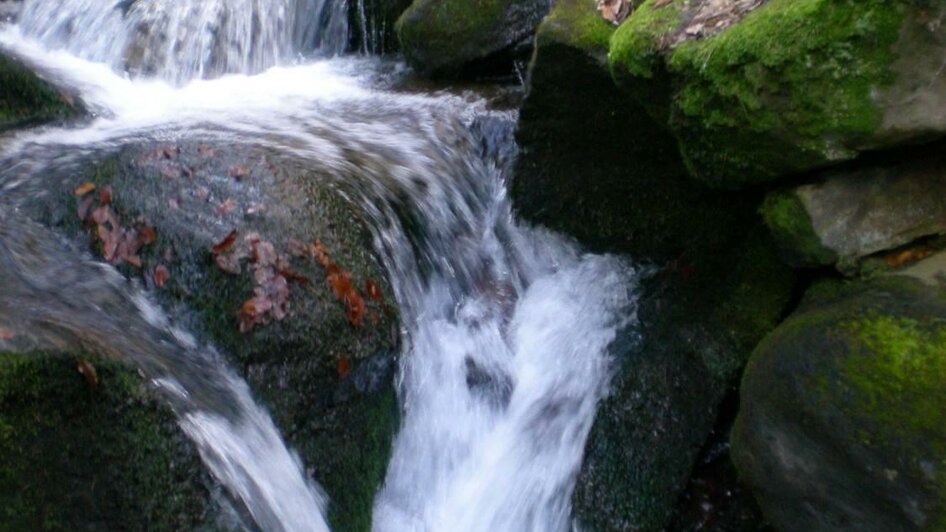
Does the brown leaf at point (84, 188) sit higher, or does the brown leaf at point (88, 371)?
the brown leaf at point (84, 188)

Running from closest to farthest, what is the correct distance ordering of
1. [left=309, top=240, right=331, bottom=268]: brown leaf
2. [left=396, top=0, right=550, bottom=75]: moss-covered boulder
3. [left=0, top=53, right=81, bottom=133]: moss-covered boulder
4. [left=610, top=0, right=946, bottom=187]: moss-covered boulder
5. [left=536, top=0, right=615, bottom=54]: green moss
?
[left=610, top=0, right=946, bottom=187]: moss-covered boulder, [left=309, top=240, right=331, bottom=268]: brown leaf, [left=536, top=0, right=615, bottom=54]: green moss, [left=0, top=53, right=81, bottom=133]: moss-covered boulder, [left=396, top=0, right=550, bottom=75]: moss-covered boulder

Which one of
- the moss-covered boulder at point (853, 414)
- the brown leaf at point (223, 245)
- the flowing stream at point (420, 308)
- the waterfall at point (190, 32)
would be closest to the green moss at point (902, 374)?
the moss-covered boulder at point (853, 414)

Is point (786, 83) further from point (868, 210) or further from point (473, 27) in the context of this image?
point (473, 27)

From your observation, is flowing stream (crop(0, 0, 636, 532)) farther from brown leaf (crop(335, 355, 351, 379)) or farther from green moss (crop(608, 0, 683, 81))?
green moss (crop(608, 0, 683, 81))

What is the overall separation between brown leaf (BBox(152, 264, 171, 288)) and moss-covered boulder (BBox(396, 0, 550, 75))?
A: 356cm

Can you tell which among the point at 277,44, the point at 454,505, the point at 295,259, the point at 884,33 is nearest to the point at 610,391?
the point at 454,505

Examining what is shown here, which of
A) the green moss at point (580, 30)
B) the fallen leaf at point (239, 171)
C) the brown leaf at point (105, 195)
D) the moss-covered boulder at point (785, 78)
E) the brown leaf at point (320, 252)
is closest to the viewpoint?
the moss-covered boulder at point (785, 78)

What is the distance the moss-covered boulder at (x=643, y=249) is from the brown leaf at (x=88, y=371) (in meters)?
2.43

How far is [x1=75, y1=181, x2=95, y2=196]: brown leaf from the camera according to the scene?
440 centimetres

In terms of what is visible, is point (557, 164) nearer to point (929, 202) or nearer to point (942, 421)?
point (929, 202)

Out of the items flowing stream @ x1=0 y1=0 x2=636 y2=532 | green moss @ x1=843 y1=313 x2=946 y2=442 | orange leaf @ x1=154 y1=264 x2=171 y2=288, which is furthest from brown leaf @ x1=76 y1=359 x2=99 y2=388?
green moss @ x1=843 y1=313 x2=946 y2=442

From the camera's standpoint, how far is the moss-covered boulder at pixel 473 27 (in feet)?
22.7

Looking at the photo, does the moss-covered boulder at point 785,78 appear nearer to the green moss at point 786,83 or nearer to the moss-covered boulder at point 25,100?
the green moss at point 786,83

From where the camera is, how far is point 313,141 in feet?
18.0
